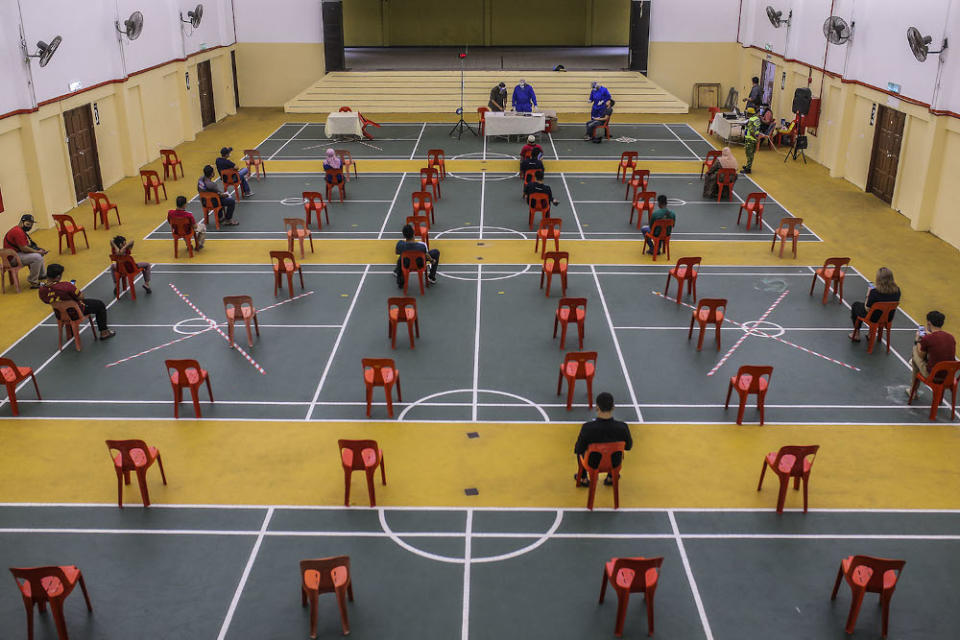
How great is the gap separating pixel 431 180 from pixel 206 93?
1653cm

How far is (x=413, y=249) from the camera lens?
16.7 metres

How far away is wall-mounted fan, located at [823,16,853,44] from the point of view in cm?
2589

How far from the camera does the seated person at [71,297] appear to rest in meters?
14.4

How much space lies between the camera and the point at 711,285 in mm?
17531

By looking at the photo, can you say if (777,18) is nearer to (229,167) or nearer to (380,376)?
(229,167)

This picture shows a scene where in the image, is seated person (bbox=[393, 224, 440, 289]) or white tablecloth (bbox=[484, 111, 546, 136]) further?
white tablecloth (bbox=[484, 111, 546, 136])

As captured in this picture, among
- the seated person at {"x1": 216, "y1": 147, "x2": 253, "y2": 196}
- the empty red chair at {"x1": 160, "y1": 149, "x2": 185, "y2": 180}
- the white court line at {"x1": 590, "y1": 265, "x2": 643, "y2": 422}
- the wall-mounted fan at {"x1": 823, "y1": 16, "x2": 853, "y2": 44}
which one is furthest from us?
the wall-mounted fan at {"x1": 823, "y1": 16, "x2": 853, "y2": 44}

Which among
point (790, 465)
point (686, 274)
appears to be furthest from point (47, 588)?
point (686, 274)

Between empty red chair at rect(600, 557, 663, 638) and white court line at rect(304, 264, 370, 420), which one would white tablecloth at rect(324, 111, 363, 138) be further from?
empty red chair at rect(600, 557, 663, 638)

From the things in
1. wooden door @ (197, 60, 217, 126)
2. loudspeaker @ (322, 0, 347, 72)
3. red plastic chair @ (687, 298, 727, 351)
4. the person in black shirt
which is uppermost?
loudspeaker @ (322, 0, 347, 72)

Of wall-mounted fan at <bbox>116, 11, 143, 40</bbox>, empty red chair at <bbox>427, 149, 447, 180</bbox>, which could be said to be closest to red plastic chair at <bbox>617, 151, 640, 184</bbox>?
empty red chair at <bbox>427, 149, 447, 180</bbox>

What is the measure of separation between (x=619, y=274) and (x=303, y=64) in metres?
25.8

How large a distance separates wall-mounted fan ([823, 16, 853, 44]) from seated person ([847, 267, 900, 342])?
1445 cm

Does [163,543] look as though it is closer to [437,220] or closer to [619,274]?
[619,274]
